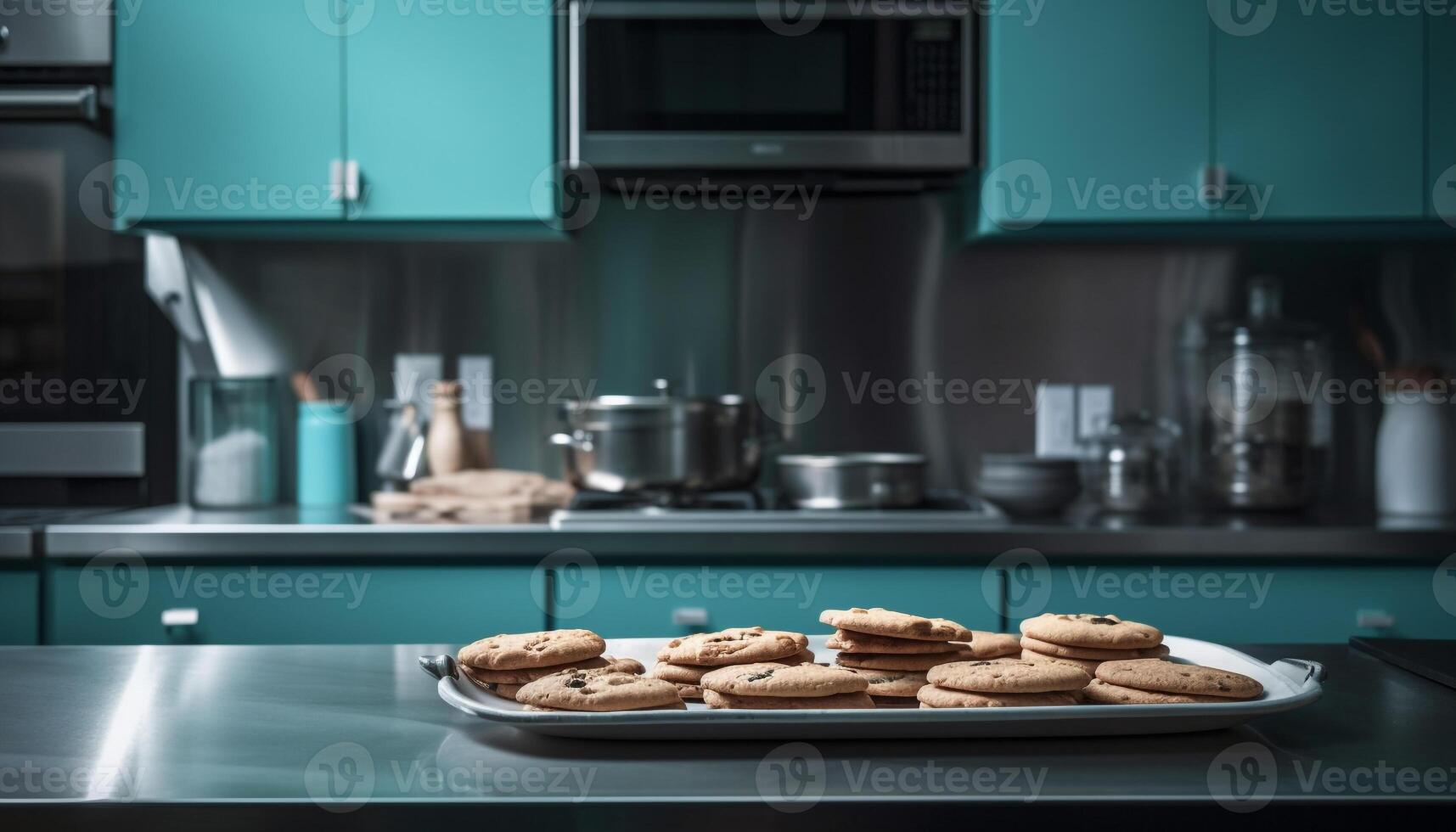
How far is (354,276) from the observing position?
8.79 feet

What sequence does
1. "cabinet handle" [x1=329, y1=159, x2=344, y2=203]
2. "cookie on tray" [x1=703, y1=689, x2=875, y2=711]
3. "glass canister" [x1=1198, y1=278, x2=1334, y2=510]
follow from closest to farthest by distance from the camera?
"cookie on tray" [x1=703, y1=689, x2=875, y2=711]
"cabinet handle" [x1=329, y1=159, x2=344, y2=203]
"glass canister" [x1=1198, y1=278, x2=1334, y2=510]

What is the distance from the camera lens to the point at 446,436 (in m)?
2.56

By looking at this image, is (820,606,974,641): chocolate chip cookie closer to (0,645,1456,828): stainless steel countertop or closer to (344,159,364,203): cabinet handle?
(0,645,1456,828): stainless steel countertop

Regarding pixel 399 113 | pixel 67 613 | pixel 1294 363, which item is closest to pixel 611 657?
pixel 67 613

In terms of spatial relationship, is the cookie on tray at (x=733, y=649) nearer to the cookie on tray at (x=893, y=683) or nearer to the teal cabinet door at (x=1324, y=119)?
the cookie on tray at (x=893, y=683)

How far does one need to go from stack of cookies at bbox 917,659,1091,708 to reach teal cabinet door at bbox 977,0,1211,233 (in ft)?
5.37

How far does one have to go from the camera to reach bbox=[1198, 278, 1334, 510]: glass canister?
240cm

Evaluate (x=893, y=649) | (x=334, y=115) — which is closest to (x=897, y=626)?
(x=893, y=649)

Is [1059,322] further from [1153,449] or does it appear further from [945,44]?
[945,44]

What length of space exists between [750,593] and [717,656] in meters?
1.21

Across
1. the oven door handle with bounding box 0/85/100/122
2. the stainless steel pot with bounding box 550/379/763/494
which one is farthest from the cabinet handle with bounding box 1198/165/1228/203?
the oven door handle with bounding box 0/85/100/122

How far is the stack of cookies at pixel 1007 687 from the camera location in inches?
29.5

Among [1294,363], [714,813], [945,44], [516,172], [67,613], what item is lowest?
[67,613]

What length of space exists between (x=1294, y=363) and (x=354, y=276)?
2116 mm
